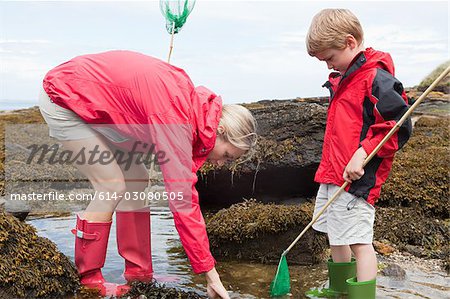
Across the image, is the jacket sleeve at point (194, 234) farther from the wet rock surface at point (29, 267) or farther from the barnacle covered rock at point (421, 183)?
the barnacle covered rock at point (421, 183)

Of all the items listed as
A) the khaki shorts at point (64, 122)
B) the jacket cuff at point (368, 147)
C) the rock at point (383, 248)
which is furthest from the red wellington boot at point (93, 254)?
the rock at point (383, 248)

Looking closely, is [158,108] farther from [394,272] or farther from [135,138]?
[394,272]

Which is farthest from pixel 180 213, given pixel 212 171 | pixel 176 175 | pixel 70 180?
pixel 70 180

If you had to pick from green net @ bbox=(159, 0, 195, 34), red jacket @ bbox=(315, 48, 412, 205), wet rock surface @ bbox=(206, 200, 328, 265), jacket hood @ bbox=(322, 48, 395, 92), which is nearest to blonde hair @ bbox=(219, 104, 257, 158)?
red jacket @ bbox=(315, 48, 412, 205)

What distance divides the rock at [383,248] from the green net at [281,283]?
1.38m

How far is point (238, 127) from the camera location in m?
3.82

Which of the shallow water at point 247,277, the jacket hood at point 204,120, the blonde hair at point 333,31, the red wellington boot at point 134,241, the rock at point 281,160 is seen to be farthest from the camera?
the rock at point 281,160

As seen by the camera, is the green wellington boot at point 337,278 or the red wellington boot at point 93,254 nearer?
the red wellington boot at point 93,254

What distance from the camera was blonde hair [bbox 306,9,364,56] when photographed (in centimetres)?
399

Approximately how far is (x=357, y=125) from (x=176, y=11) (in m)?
3.22

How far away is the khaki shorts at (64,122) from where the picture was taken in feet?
13.9

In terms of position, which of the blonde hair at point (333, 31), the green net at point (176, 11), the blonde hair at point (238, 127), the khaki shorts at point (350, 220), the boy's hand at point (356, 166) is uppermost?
the green net at point (176, 11)

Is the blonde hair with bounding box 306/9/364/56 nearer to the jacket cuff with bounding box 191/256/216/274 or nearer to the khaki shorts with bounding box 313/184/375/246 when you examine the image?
the khaki shorts with bounding box 313/184/375/246

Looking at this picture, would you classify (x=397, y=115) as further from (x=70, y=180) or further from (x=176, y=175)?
(x=70, y=180)
